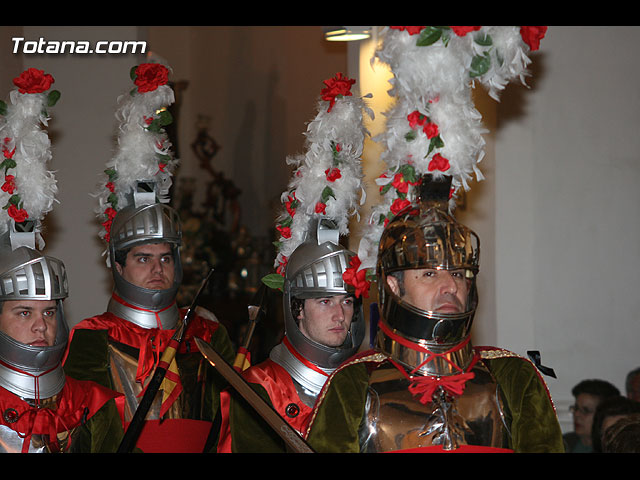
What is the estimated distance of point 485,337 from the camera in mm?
5242

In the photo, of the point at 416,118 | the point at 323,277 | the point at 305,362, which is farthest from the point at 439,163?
the point at 305,362

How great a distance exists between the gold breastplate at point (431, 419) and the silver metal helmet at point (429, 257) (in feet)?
0.54

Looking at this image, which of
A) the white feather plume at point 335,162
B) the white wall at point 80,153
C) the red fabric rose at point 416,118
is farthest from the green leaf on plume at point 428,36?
the white wall at point 80,153

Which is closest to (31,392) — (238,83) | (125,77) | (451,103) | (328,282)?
(328,282)

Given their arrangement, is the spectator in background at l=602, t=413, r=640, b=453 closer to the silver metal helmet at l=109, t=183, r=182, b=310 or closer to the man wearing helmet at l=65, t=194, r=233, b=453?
the man wearing helmet at l=65, t=194, r=233, b=453

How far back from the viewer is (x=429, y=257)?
2609mm

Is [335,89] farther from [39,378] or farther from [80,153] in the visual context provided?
[80,153]

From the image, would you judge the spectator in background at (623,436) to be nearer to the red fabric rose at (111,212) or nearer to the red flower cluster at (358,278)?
the red flower cluster at (358,278)

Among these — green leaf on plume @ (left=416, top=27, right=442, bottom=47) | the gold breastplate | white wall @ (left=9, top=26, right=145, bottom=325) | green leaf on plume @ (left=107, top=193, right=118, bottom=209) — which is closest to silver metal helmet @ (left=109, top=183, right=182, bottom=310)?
green leaf on plume @ (left=107, top=193, right=118, bottom=209)

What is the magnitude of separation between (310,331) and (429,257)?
1215 millimetres

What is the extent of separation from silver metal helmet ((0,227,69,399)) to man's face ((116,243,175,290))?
2.76 feet

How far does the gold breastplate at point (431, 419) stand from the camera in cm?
255

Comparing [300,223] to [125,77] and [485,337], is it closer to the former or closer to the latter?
[485,337]

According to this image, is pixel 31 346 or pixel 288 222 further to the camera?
pixel 288 222
